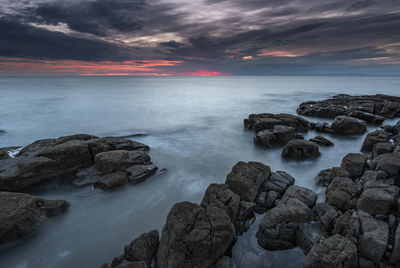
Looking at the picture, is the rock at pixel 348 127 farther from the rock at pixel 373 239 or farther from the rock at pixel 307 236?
the rock at pixel 307 236

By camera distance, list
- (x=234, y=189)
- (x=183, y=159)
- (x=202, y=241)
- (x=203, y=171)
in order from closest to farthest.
Result: 1. (x=202, y=241)
2. (x=234, y=189)
3. (x=203, y=171)
4. (x=183, y=159)

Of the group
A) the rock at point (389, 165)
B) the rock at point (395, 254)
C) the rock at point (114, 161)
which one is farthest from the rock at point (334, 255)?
the rock at point (114, 161)

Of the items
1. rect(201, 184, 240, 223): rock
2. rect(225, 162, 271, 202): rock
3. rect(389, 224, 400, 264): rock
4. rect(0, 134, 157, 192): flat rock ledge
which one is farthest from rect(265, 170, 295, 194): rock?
rect(0, 134, 157, 192): flat rock ledge

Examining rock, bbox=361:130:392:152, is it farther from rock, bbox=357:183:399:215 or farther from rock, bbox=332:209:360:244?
rock, bbox=332:209:360:244

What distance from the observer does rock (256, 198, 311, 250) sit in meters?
6.30

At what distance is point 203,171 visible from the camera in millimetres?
12094

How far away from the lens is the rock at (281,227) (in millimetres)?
6301

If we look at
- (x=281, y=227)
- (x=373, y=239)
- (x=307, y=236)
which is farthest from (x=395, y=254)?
(x=281, y=227)

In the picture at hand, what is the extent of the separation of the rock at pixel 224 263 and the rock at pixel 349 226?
122 inches

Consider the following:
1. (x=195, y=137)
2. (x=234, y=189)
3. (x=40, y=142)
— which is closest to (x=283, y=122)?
(x=195, y=137)

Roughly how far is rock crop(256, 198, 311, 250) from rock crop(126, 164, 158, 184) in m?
6.27

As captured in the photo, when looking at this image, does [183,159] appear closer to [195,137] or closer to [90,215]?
[195,137]

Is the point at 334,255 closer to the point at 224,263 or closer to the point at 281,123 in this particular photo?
the point at 224,263

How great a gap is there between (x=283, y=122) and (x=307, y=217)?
1272cm
